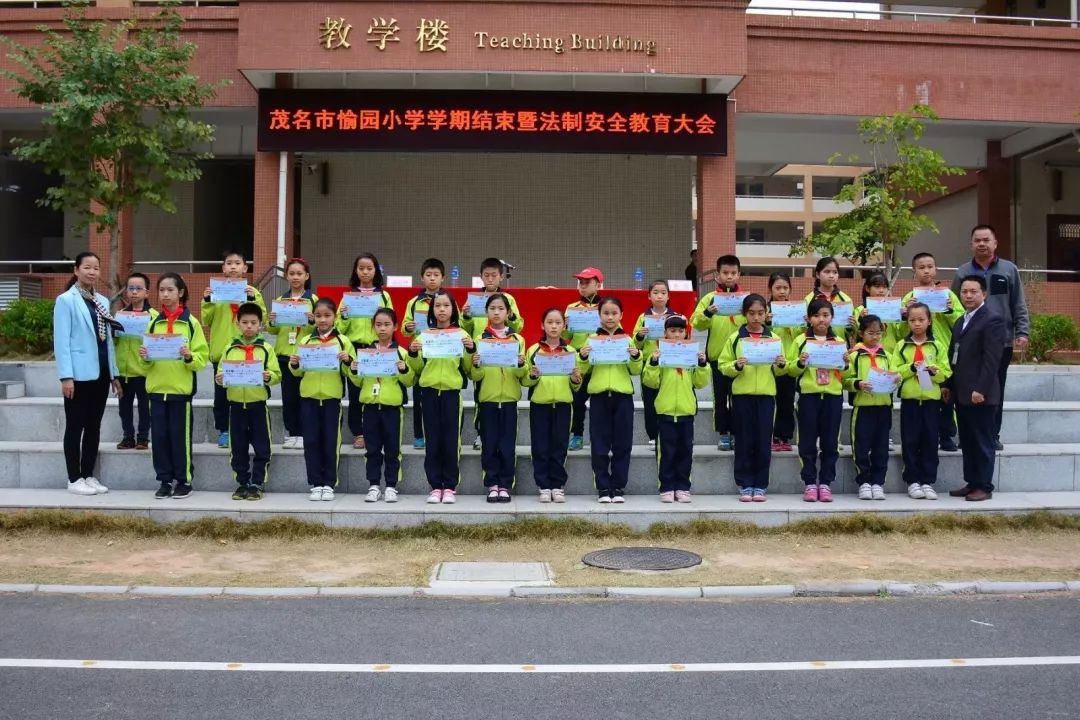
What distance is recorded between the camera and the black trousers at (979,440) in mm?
8844

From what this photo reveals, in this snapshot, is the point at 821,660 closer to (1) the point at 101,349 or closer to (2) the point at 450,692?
(2) the point at 450,692

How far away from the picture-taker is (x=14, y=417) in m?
10.2

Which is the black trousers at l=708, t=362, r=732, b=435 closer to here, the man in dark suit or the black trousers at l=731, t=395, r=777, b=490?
the black trousers at l=731, t=395, r=777, b=490

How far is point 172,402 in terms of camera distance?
28.5ft

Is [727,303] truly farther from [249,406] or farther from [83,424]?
[83,424]

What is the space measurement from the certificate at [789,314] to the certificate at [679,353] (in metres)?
0.99

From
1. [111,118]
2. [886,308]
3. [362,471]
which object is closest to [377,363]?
[362,471]

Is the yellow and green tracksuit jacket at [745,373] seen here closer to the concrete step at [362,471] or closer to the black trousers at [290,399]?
the concrete step at [362,471]

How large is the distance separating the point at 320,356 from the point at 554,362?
6.83 feet

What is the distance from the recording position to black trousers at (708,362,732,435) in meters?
9.59

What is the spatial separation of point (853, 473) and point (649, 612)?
3.76m

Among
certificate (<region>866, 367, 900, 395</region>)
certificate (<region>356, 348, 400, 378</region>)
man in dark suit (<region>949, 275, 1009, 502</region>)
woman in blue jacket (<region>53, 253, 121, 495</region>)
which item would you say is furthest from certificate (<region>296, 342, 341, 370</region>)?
man in dark suit (<region>949, 275, 1009, 502</region>)

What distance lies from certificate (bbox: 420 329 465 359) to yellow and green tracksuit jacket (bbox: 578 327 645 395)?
1.12 meters

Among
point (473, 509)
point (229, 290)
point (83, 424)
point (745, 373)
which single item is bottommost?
point (473, 509)
